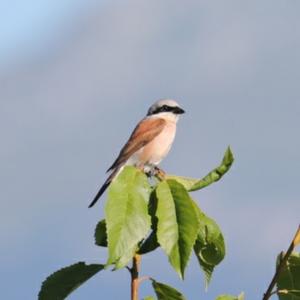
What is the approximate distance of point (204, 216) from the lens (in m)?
4.45

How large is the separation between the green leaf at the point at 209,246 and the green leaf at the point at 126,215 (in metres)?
0.32

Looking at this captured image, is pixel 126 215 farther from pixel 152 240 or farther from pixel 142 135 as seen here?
pixel 142 135

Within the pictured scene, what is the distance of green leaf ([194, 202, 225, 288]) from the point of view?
4.33m

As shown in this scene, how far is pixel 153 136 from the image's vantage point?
13266 millimetres

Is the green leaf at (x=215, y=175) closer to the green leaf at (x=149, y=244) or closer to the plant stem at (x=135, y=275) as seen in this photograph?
the green leaf at (x=149, y=244)

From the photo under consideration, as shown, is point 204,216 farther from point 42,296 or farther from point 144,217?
point 42,296

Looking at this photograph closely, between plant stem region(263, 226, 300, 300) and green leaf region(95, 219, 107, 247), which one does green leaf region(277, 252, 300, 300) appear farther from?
green leaf region(95, 219, 107, 247)

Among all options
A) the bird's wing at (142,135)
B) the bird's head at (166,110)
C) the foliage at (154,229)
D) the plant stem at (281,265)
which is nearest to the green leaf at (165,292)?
the foliage at (154,229)

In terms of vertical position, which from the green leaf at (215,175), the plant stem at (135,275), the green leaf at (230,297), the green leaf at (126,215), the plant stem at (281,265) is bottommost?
the green leaf at (230,297)

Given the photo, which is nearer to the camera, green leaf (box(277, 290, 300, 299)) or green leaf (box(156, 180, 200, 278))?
green leaf (box(156, 180, 200, 278))

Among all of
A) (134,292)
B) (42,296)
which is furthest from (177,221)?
(42,296)

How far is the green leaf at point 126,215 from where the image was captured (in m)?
3.83

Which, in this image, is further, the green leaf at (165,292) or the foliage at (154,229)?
the green leaf at (165,292)

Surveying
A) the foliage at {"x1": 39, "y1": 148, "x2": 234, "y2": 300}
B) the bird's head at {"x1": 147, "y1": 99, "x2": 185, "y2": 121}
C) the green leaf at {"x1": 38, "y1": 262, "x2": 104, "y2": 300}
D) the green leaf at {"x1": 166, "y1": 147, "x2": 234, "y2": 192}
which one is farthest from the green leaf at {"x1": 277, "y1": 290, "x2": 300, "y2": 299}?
the bird's head at {"x1": 147, "y1": 99, "x2": 185, "y2": 121}
